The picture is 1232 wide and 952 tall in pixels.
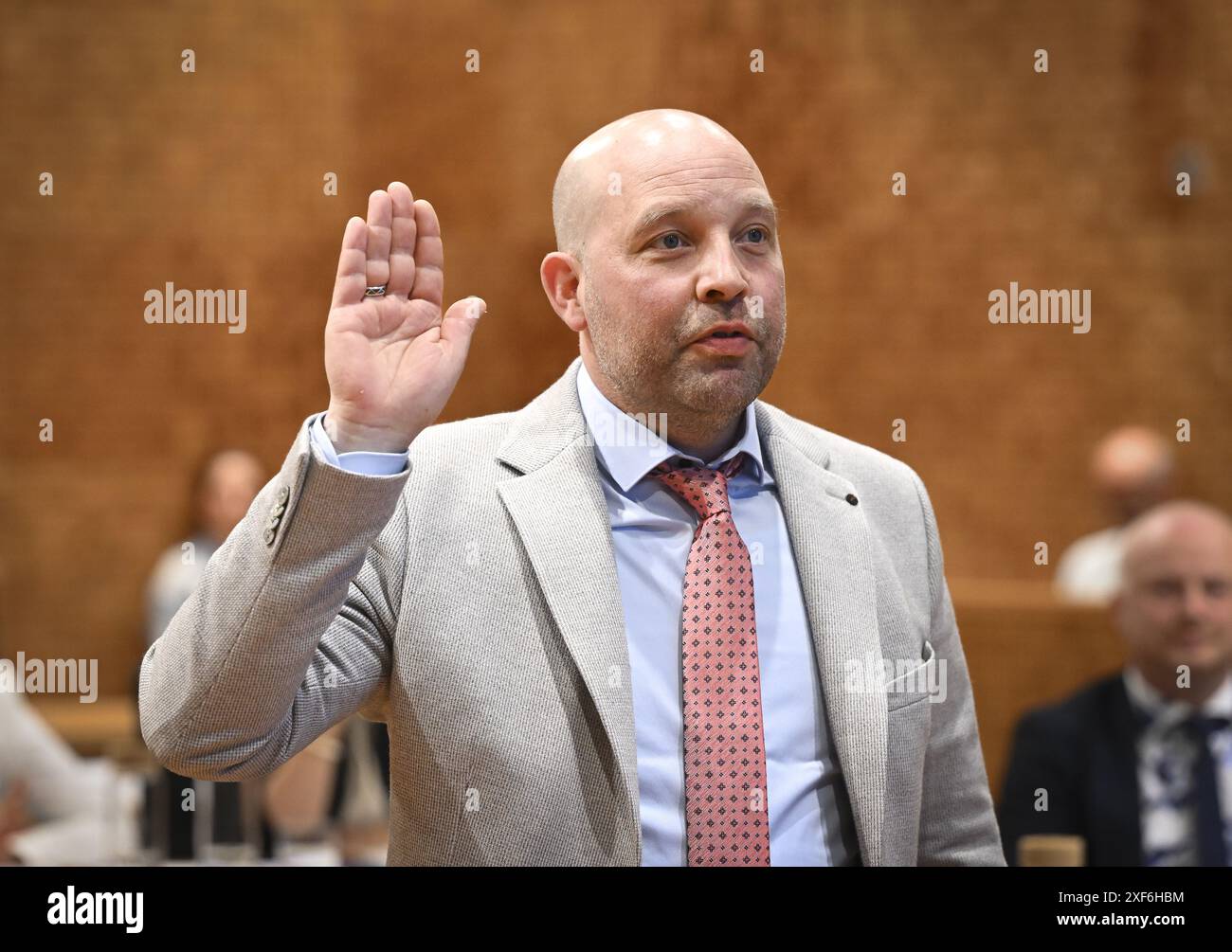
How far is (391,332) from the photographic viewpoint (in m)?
1.61

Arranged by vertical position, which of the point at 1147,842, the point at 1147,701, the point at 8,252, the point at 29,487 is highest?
the point at 8,252

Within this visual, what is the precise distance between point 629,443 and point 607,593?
0.23m

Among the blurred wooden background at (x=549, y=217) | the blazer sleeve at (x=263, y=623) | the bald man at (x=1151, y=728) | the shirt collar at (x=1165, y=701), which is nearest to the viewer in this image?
the blazer sleeve at (x=263, y=623)

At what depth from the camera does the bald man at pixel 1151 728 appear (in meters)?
2.94

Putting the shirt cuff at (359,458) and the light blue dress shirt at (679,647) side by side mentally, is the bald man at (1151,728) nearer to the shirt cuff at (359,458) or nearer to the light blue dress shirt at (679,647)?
the light blue dress shirt at (679,647)

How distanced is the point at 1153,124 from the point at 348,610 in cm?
524

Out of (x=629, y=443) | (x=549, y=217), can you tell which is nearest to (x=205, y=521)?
(x=549, y=217)

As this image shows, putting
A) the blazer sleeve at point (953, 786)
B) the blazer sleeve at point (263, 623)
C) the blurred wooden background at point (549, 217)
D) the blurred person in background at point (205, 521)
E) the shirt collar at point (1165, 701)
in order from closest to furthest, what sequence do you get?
the blazer sleeve at point (263, 623)
the blazer sleeve at point (953, 786)
the shirt collar at point (1165, 701)
the blurred person in background at point (205, 521)
the blurred wooden background at point (549, 217)

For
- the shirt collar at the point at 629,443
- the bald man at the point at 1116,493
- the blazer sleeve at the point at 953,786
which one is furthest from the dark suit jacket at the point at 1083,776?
the bald man at the point at 1116,493

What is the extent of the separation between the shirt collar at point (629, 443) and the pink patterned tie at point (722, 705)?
0.09 metres

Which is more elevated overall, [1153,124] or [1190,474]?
[1153,124]
